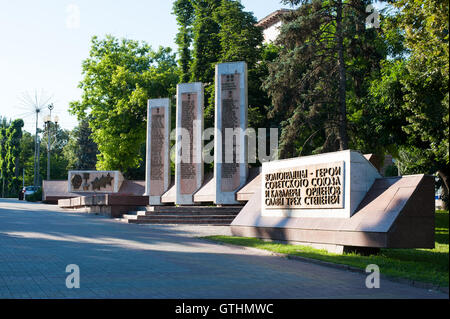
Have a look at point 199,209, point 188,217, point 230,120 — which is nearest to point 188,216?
point 188,217

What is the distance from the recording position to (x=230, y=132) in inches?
1089

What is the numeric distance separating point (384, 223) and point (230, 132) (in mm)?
16090

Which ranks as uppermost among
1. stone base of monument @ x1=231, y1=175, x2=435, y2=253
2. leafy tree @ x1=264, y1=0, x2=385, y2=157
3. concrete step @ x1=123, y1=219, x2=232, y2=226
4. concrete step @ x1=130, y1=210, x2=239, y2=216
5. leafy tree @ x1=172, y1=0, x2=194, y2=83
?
leafy tree @ x1=172, y1=0, x2=194, y2=83

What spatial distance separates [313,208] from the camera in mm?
15297

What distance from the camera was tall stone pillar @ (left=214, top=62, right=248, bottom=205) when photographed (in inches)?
1073

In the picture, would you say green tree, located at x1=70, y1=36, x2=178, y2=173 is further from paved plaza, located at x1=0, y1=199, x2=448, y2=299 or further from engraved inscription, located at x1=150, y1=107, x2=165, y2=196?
paved plaza, located at x1=0, y1=199, x2=448, y2=299

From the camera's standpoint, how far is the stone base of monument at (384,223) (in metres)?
12.0

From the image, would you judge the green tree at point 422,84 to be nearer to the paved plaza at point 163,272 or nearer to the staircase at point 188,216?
the paved plaza at point 163,272

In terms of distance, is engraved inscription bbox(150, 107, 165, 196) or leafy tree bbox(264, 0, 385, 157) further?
engraved inscription bbox(150, 107, 165, 196)

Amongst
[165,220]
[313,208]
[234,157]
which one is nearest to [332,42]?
[234,157]

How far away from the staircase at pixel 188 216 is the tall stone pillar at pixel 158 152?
5.76 m

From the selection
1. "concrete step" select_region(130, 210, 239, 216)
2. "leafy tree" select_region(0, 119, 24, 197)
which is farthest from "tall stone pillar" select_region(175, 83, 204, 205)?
"leafy tree" select_region(0, 119, 24, 197)

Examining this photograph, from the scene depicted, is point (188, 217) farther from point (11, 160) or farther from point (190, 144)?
point (11, 160)

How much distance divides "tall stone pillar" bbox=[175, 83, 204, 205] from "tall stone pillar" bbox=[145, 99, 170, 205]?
2815 millimetres
